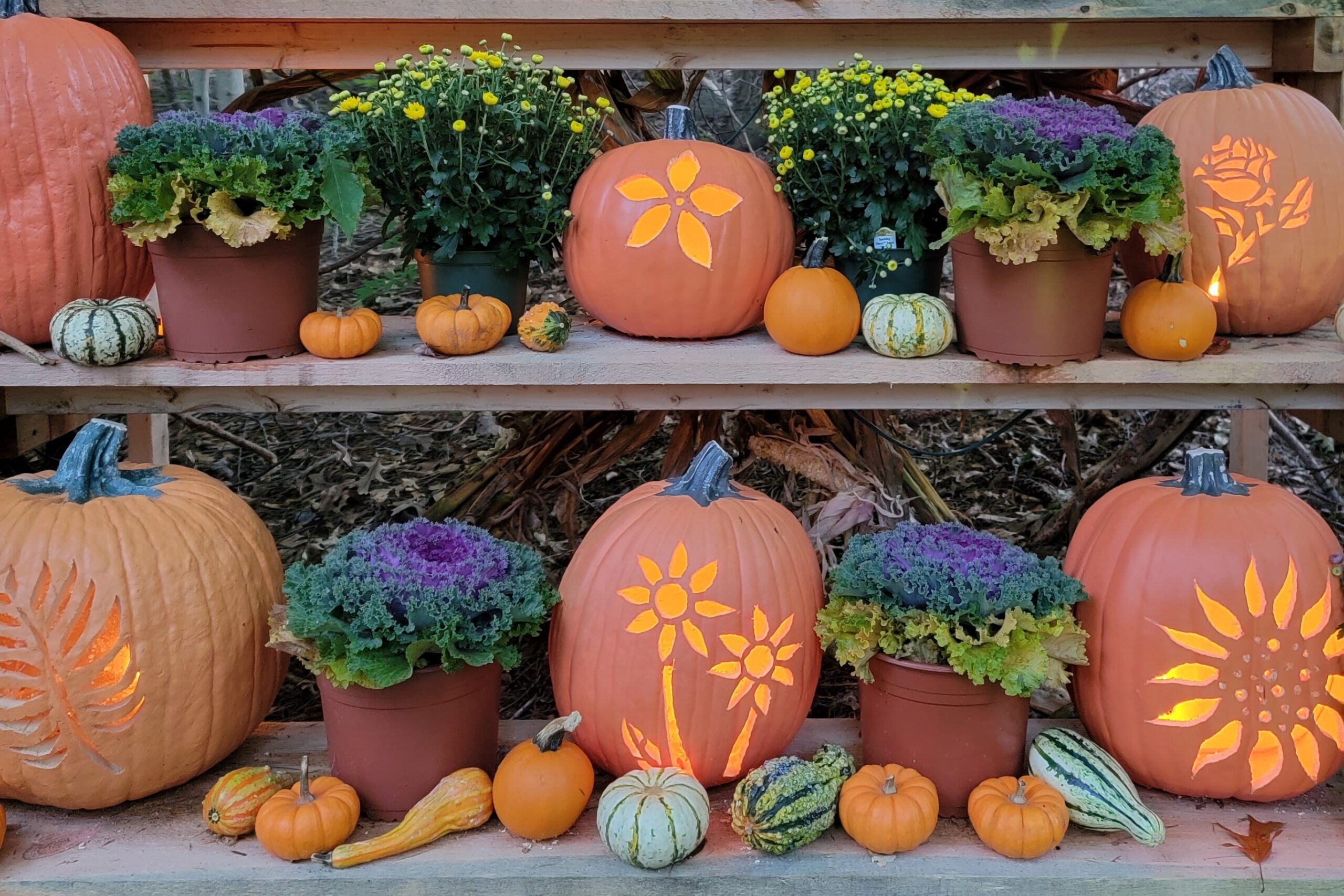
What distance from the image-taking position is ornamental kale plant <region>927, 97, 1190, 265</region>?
6.88ft

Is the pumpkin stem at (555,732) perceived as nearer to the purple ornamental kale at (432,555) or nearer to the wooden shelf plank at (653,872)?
the wooden shelf plank at (653,872)

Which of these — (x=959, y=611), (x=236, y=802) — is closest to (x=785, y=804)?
(x=959, y=611)

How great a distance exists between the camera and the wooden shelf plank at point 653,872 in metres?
2.08

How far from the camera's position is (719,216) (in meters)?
2.38

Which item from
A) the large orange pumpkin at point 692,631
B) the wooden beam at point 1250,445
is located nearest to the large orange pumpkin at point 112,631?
the large orange pumpkin at point 692,631

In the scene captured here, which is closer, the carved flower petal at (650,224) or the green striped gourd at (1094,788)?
the green striped gourd at (1094,788)

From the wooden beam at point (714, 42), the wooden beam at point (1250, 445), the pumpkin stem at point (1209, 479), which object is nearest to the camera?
the pumpkin stem at point (1209, 479)

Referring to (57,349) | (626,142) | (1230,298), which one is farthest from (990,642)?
(57,349)

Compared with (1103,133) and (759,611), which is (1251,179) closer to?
(1103,133)

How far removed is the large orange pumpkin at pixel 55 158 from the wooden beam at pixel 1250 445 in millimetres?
2690

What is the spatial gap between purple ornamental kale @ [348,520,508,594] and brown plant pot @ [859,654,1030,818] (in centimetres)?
79

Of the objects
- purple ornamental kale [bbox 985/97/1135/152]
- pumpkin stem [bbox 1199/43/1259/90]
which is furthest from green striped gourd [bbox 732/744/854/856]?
pumpkin stem [bbox 1199/43/1259/90]

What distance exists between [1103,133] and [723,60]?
2.96ft

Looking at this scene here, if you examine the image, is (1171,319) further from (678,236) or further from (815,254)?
(678,236)
